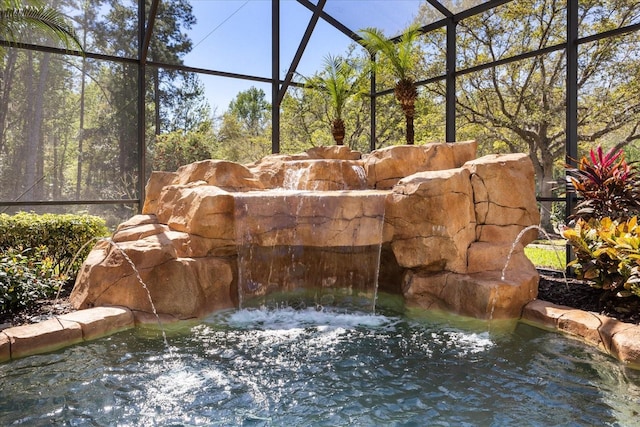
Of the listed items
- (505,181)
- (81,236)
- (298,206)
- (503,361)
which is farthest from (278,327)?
(81,236)

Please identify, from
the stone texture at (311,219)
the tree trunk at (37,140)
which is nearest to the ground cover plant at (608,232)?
the stone texture at (311,219)

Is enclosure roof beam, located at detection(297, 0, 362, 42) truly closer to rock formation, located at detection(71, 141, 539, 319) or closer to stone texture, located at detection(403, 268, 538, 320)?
rock formation, located at detection(71, 141, 539, 319)

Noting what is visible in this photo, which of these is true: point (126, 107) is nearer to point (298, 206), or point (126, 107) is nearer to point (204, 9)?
point (298, 206)

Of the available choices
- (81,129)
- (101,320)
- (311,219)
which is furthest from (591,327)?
(81,129)

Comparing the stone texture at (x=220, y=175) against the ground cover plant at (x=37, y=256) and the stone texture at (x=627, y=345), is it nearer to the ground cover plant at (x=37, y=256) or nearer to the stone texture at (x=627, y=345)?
the ground cover plant at (x=37, y=256)

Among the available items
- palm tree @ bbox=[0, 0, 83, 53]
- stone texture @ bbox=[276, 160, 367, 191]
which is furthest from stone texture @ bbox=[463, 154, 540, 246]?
palm tree @ bbox=[0, 0, 83, 53]

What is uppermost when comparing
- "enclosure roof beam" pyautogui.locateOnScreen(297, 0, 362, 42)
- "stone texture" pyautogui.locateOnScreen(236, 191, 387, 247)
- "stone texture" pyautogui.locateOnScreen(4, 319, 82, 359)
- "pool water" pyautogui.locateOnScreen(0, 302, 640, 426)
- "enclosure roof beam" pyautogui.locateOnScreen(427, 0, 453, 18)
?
"enclosure roof beam" pyautogui.locateOnScreen(297, 0, 362, 42)

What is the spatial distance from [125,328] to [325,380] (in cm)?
234

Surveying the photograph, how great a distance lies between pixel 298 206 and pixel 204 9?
11.4 m

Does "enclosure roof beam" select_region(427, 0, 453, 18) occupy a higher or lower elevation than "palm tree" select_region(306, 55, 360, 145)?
higher

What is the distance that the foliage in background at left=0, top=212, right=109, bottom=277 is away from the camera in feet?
19.6

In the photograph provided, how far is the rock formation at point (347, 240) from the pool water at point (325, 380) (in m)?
0.55

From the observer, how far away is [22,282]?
4.77 m

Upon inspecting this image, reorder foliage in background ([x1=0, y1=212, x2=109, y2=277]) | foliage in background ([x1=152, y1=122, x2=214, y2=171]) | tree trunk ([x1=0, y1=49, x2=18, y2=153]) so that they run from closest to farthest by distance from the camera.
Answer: foliage in background ([x1=0, y1=212, x2=109, y2=277]) < tree trunk ([x1=0, y1=49, x2=18, y2=153]) < foliage in background ([x1=152, y1=122, x2=214, y2=171])
